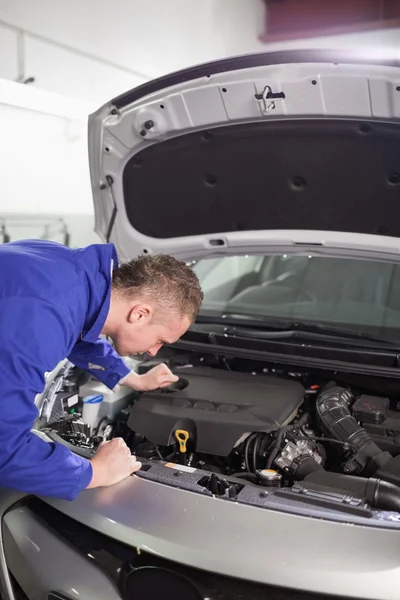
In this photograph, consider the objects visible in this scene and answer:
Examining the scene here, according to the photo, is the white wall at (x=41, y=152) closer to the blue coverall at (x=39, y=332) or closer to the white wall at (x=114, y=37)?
the white wall at (x=114, y=37)

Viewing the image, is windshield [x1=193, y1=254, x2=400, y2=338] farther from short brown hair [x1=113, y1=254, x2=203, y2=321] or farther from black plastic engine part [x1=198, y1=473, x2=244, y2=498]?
black plastic engine part [x1=198, y1=473, x2=244, y2=498]

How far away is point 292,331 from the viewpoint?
2438mm

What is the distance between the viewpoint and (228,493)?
1.61 meters

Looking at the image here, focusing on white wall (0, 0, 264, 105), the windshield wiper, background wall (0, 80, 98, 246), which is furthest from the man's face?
white wall (0, 0, 264, 105)

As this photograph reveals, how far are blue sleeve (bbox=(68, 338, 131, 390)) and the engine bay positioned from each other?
0.45 feet

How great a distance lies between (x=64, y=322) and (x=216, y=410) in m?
0.76

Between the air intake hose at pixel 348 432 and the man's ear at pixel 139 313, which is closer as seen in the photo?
the man's ear at pixel 139 313

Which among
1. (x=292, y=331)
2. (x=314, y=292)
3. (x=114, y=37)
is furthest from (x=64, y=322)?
(x=114, y=37)

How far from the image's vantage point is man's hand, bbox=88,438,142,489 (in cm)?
163

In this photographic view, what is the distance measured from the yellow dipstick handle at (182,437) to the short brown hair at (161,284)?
0.48 m

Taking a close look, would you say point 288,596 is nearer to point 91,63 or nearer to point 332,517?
point 332,517

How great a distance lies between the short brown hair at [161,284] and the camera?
66.6 inches

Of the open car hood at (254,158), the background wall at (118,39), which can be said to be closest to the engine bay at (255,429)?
the open car hood at (254,158)

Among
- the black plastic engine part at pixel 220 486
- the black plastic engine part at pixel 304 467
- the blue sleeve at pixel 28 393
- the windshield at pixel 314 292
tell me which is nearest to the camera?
the blue sleeve at pixel 28 393
